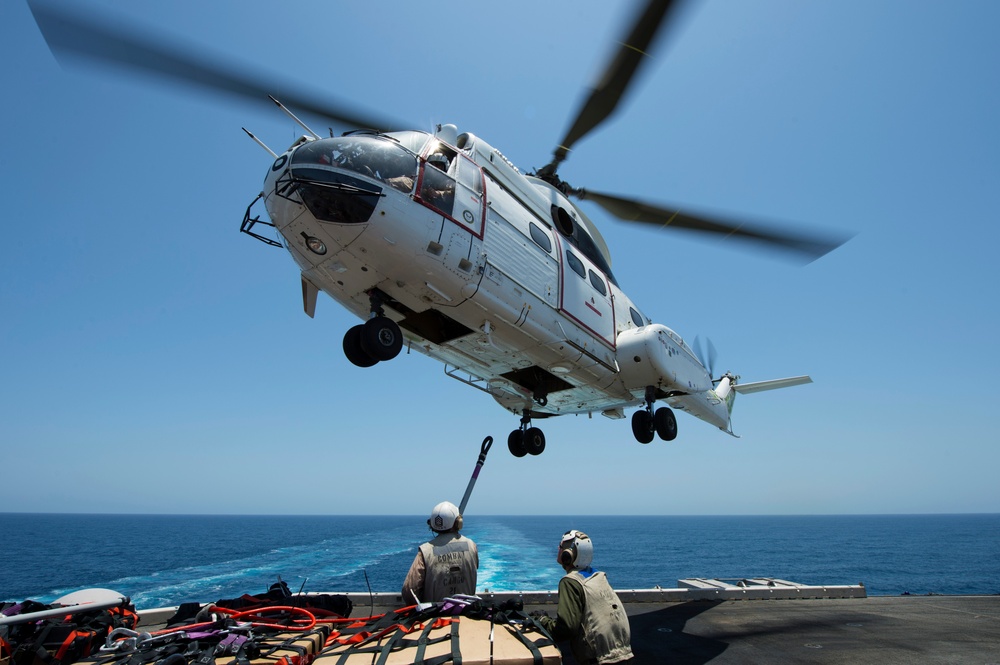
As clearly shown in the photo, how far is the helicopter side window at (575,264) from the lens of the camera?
10.3 m

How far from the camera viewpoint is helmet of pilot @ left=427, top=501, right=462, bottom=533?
5.13m

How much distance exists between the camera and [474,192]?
8430mm

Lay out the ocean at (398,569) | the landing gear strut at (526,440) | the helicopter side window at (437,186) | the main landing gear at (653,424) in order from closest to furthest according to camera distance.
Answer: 1. the helicopter side window at (437,186)
2. the main landing gear at (653,424)
3. the landing gear strut at (526,440)
4. the ocean at (398,569)

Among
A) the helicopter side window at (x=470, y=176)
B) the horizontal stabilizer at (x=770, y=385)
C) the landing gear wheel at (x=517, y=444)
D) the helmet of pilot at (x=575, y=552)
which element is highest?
the helicopter side window at (x=470, y=176)

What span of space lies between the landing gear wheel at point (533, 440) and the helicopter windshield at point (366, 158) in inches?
331

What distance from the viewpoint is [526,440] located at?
1418cm

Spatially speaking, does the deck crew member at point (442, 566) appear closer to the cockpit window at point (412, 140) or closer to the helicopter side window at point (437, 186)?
the helicopter side window at point (437, 186)

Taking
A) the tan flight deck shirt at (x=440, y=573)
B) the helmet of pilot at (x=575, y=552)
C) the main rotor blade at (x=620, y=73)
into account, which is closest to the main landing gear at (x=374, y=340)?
the tan flight deck shirt at (x=440, y=573)

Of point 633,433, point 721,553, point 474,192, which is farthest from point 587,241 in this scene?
point 721,553

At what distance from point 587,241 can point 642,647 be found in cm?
764

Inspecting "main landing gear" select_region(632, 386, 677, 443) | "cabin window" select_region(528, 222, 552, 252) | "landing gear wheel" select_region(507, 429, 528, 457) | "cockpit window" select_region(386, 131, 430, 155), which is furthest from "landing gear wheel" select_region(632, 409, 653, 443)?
"cockpit window" select_region(386, 131, 430, 155)

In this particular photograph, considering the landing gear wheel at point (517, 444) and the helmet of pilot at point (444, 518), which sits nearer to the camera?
the helmet of pilot at point (444, 518)

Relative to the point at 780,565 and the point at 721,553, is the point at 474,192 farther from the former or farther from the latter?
the point at 721,553

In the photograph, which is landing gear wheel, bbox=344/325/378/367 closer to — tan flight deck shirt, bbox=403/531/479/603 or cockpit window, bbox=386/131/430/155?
cockpit window, bbox=386/131/430/155
